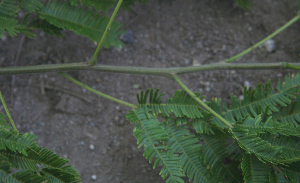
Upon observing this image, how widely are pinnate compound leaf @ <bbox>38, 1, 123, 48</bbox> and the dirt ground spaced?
0.54 metres

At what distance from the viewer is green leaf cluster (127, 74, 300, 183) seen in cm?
111

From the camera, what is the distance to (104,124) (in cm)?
182

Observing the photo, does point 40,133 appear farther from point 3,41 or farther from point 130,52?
point 130,52

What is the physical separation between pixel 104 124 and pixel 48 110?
44cm

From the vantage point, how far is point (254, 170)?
1.13 m

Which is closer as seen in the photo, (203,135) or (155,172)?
(203,135)

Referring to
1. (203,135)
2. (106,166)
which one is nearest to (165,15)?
(203,135)

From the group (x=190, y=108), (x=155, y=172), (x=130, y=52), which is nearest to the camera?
(x=190, y=108)

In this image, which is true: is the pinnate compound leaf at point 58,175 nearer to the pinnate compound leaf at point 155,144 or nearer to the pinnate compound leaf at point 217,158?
the pinnate compound leaf at point 155,144

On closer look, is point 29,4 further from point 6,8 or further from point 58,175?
point 58,175

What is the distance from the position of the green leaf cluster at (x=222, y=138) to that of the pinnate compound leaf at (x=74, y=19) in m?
0.51

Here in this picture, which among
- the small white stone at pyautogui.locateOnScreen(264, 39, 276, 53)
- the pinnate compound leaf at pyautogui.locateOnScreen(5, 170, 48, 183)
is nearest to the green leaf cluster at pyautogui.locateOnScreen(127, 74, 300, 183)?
the pinnate compound leaf at pyautogui.locateOnScreen(5, 170, 48, 183)

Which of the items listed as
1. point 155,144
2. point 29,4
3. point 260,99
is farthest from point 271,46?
point 29,4

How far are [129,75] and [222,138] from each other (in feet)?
3.09
